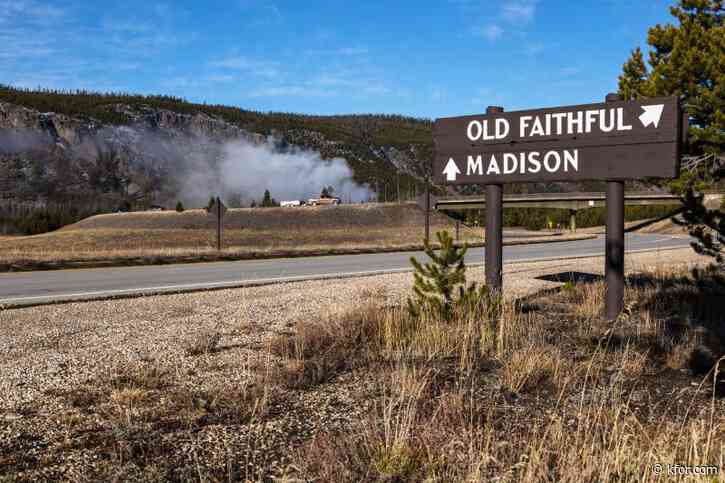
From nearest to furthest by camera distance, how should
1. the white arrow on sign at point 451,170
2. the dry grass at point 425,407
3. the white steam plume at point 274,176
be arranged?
1. the dry grass at point 425,407
2. the white arrow on sign at point 451,170
3. the white steam plume at point 274,176

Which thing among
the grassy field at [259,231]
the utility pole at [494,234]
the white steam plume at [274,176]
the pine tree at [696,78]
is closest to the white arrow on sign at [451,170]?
the utility pole at [494,234]

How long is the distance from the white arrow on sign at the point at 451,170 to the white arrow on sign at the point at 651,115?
7.77 ft

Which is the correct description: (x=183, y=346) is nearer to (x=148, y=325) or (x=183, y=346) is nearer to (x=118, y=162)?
(x=148, y=325)

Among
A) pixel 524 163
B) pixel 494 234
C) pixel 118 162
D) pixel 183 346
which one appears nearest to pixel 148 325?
pixel 183 346

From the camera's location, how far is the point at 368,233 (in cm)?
4666

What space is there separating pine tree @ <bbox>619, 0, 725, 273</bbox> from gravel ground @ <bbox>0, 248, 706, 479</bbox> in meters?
3.22

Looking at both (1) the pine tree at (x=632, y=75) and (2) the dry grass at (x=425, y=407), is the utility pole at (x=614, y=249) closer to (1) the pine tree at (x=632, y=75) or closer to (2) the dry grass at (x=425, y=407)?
(2) the dry grass at (x=425, y=407)

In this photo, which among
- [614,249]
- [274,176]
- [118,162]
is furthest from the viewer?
[274,176]

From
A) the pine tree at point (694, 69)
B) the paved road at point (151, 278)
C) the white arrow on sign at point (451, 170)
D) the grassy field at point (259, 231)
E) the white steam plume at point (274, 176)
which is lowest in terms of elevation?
the paved road at point (151, 278)

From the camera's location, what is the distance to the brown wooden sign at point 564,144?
6.88 meters

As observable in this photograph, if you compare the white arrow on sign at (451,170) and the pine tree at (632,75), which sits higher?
the pine tree at (632,75)

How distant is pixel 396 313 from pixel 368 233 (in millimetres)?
39880

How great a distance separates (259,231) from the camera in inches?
1873

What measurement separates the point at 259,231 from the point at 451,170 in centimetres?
4022
